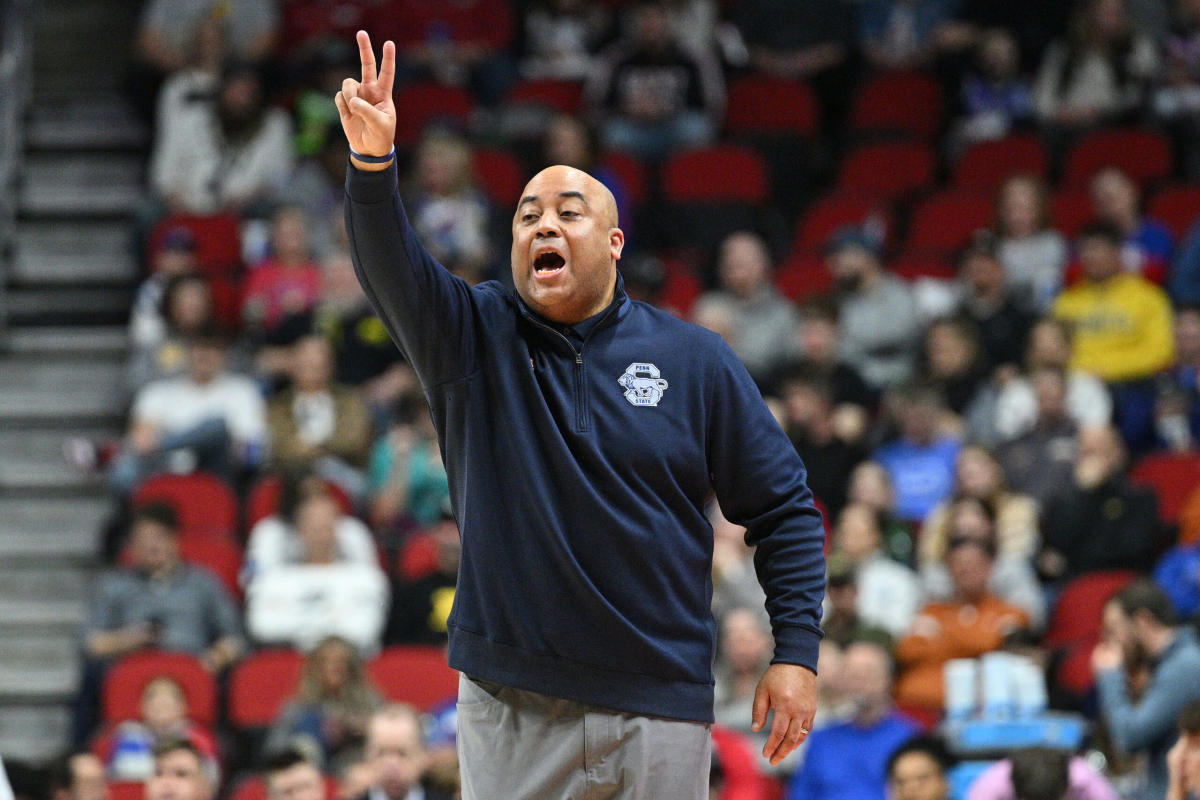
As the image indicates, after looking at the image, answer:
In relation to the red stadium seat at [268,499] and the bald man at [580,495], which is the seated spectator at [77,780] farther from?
the bald man at [580,495]

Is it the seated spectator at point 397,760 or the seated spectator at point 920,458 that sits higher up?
the seated spectator at point 920,458

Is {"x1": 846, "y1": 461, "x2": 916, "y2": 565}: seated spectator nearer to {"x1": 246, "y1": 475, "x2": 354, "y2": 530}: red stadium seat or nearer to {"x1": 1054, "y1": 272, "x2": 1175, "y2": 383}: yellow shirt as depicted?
{"x1": 1054, "y1": 272, "x2": 1175, "y2": 383}: yellow shirt

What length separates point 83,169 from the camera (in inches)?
379

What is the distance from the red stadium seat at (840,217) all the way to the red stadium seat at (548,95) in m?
1.51

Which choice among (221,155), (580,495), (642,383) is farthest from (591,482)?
(221,155)

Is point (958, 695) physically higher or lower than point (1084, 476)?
lower

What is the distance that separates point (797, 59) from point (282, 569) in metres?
4.54

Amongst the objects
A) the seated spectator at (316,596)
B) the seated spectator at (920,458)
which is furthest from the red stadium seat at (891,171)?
the seated spectator at (316,596)

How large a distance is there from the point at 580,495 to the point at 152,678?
426 cm

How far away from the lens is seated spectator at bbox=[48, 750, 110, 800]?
18.8ft

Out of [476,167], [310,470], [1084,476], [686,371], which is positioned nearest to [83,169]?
[476,167]

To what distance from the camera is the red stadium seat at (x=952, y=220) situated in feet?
28.6

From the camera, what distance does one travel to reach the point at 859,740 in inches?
236

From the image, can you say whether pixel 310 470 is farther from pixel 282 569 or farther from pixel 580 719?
pixel 580 719
